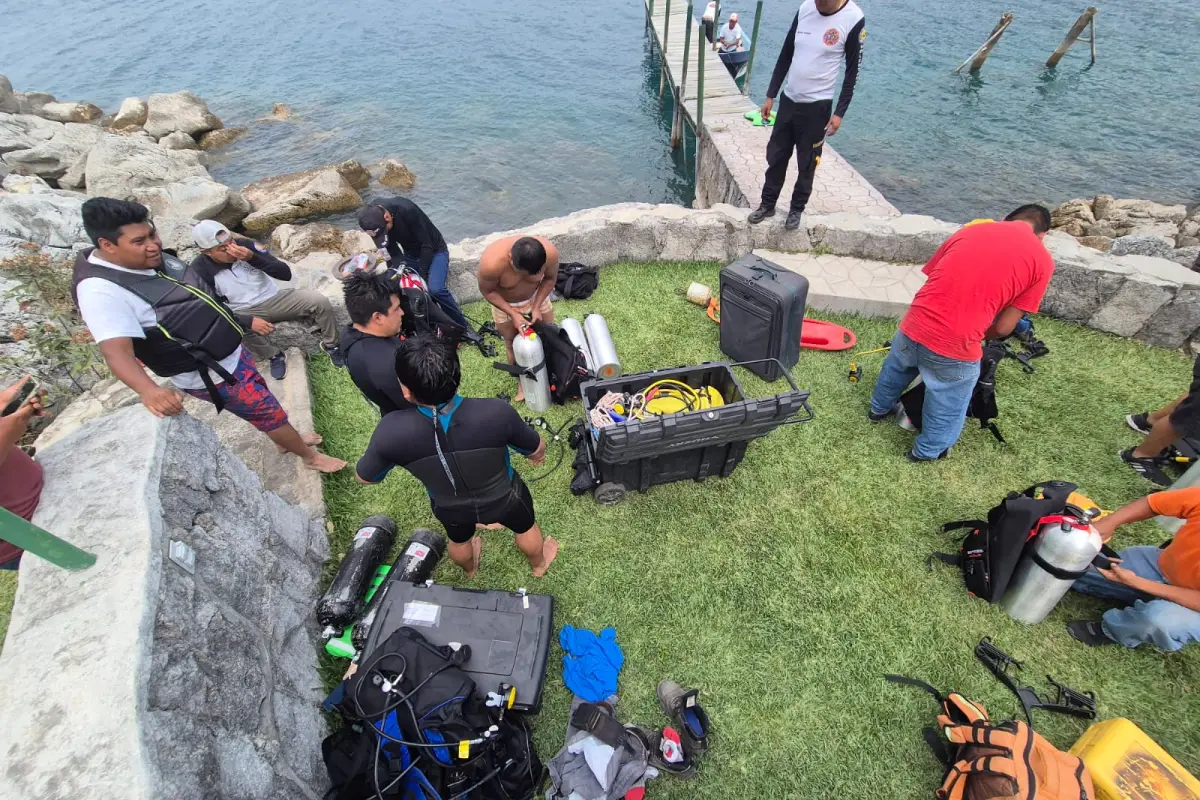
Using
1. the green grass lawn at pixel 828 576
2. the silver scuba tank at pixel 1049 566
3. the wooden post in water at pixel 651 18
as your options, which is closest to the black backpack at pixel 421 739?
the green grass lawn at pixel 828 576

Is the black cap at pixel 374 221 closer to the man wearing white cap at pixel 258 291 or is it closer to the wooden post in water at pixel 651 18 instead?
the man wearing white cap at pixel 258 291

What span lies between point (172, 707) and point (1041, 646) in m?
4.80

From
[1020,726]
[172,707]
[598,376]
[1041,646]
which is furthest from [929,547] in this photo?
[172,707]

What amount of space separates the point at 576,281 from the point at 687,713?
470cm

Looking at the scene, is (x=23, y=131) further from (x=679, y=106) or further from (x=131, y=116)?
(x=679, y=106)

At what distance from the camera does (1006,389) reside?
5195 mm

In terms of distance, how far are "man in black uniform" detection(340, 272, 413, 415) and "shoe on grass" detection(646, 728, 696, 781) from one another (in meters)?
2.52

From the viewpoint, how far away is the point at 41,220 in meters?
9.48

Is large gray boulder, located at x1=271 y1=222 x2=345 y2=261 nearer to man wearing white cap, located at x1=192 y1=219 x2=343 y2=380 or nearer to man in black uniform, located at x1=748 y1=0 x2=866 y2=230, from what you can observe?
man wearing white cap, located at x1=192 y1=219 x2=343 y2=380

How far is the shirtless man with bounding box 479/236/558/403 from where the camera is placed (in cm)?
439

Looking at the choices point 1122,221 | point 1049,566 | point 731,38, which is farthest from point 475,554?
point 731,38

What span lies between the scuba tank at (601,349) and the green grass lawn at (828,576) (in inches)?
16.5

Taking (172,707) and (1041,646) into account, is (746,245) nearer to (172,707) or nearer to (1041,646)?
(1041,646)

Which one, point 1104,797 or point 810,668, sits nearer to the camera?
point 1104,797
